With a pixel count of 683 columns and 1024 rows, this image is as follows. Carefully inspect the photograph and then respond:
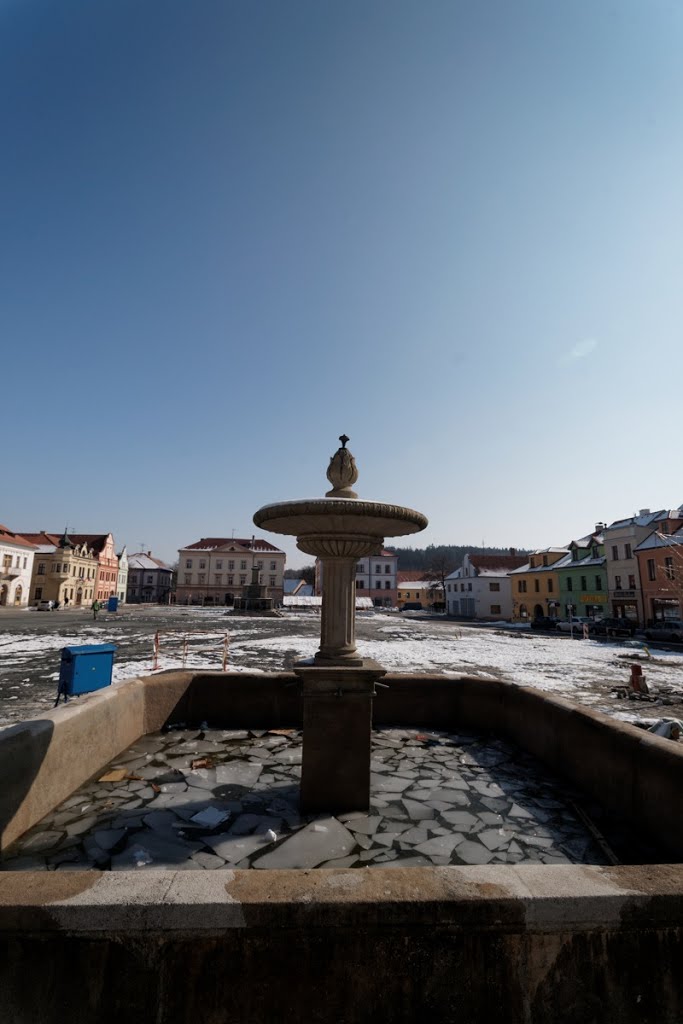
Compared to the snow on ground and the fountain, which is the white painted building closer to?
the snow on ground

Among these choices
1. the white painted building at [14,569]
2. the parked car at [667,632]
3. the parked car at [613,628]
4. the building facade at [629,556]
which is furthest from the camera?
the white painted building at [14,569]

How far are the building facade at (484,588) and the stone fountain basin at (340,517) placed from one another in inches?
2004

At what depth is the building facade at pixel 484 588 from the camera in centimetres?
5312

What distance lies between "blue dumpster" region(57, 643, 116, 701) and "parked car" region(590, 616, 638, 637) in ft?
102

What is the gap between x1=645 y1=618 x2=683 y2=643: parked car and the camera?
87.9ft

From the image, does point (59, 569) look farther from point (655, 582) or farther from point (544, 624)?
point (655, 582)

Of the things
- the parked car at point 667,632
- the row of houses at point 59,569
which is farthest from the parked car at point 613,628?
the row of houses at point 59,569

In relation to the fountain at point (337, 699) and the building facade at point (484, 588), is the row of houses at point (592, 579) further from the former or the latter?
the fountain at point (337, 699)

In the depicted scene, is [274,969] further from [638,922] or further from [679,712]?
[679,712]

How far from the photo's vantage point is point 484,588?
53.5m

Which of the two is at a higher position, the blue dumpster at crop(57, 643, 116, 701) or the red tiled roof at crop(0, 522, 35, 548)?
the red tiled roof at crop(0, 522, 35, 548)

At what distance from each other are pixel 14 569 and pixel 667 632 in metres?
58.7

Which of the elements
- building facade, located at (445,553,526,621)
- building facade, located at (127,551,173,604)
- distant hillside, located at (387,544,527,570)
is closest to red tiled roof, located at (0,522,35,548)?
building facade, located at (127,551,173,604)

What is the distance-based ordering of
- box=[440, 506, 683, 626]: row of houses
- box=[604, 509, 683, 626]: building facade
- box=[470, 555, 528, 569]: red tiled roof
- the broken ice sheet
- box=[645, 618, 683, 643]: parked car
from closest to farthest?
the broken ice sheet
box=[645, 618, 683, 643]: parked car
box=[440, 506, 683, 626]: row of houses
box=[604, 509, 683, 626]: building facade
box=[470, 555, 528, 569]: red tiled roof
